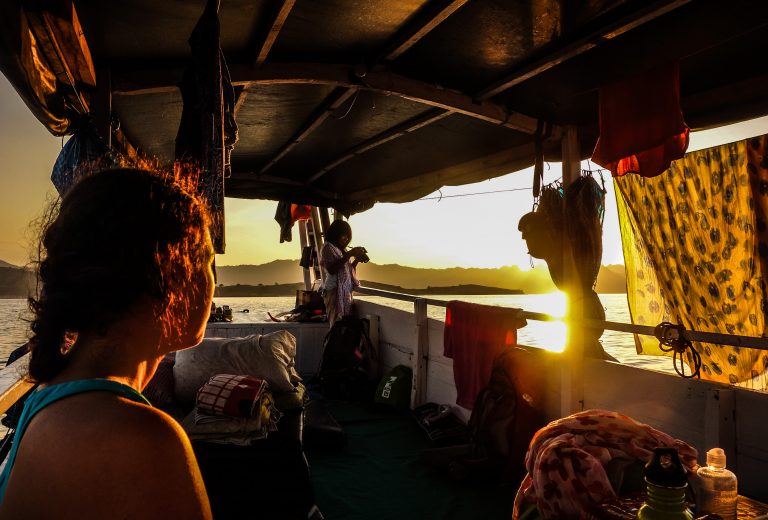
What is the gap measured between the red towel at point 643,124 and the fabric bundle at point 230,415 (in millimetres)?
3227

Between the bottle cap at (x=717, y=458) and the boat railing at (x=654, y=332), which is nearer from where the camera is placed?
the bottle cap at (x=717, y=458)

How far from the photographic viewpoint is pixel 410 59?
408cm

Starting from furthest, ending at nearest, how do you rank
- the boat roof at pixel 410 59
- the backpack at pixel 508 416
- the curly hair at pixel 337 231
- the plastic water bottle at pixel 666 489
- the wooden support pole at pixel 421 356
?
1. the curly hair at pixel 337 231
2. the wooden support pole at pixel 421 356
3. the backpack at pixel 508 416
4. the boat roof at pixel 410 59
5. the plastic water bottle at pixel 666 489

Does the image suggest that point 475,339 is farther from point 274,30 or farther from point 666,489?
point 666,489

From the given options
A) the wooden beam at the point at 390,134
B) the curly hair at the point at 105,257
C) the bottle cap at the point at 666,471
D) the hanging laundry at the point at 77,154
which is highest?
the wooden beam at the point at 390,134

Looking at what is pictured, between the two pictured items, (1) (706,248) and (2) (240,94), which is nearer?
(1) (706,248)

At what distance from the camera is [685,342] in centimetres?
278

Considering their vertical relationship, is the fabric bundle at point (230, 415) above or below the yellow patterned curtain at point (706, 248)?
below

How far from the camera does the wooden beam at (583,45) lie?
9.45 ft

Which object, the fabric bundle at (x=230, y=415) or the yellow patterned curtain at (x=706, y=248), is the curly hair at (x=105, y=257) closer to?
the fabric bundle at (x=230, y=415)

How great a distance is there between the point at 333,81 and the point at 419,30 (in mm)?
982

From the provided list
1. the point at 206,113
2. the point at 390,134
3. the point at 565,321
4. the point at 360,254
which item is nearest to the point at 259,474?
the point at 206,113

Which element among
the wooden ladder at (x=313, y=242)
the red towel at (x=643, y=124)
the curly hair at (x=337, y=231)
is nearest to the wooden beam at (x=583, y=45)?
the red towel at (x=643, y=124)

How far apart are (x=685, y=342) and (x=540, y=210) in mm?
2069
